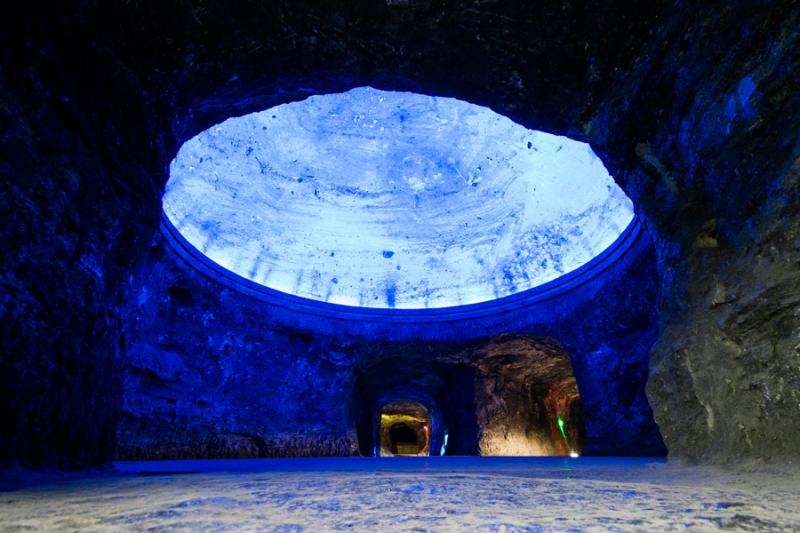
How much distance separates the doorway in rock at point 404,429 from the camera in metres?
18.3

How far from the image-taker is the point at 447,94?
16.0 feet

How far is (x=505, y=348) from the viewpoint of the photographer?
38.5 feet

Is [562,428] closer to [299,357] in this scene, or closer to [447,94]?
[299,357]

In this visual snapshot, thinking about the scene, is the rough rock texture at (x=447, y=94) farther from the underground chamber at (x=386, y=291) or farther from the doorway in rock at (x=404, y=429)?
the doorway in rock at (x=404, y=429)

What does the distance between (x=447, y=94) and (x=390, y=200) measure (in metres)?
10.1

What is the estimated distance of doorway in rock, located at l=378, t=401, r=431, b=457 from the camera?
18.3 metres

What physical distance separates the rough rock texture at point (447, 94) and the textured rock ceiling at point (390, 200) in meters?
8.22

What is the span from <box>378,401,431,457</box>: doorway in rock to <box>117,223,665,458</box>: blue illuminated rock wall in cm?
639

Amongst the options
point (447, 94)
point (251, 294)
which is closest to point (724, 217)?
point (447, 94)

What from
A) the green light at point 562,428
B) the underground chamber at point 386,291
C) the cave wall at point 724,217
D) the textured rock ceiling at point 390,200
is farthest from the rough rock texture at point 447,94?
the green light at point 562,428

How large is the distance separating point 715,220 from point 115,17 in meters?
5.21

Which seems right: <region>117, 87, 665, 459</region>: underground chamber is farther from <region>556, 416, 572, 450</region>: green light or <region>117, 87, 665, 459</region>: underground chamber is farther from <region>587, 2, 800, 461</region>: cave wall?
<region>587, 2, 800, 461</region>: cave wall

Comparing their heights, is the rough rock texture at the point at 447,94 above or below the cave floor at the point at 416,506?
above

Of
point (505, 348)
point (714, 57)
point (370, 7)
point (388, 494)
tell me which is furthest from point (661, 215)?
point (505, 348)
